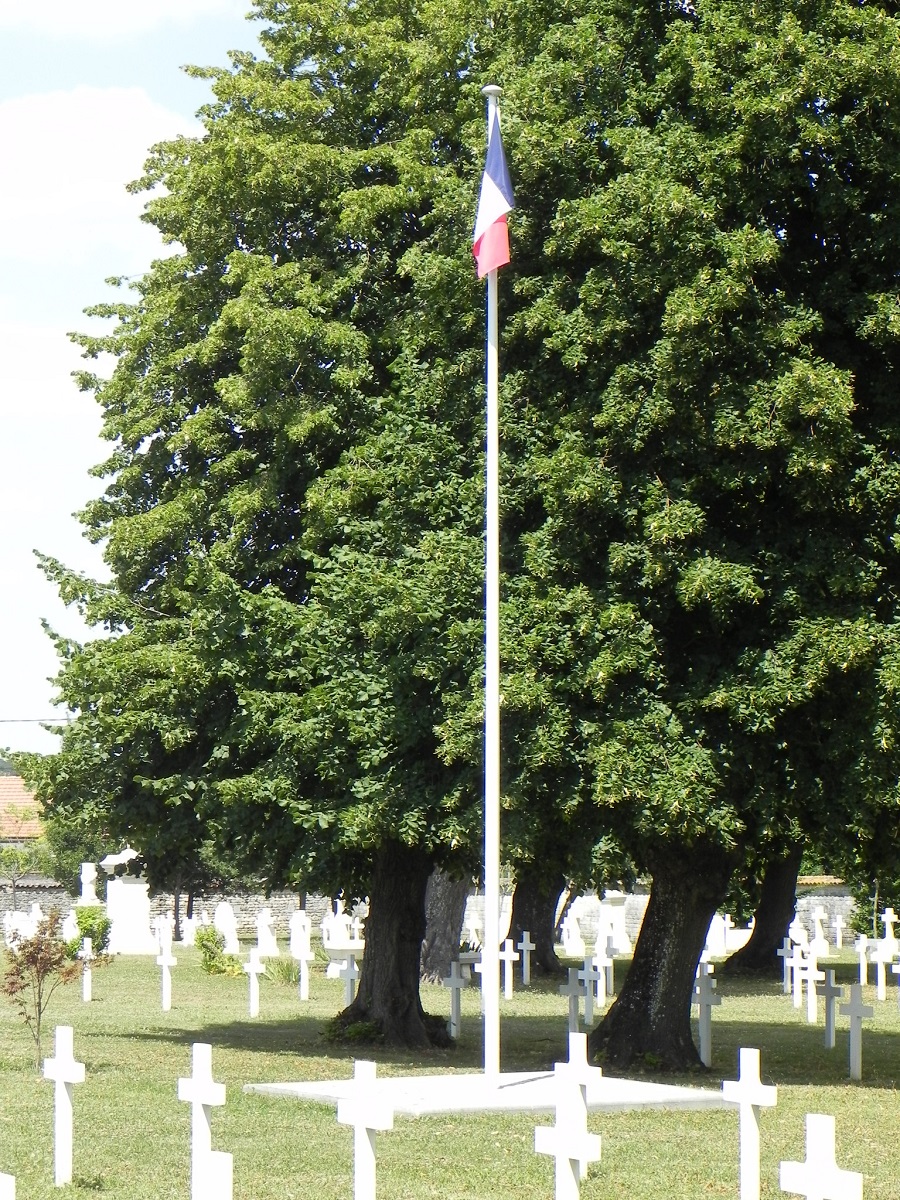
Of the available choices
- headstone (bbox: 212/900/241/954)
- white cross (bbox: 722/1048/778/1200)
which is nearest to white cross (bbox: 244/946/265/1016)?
headstone (bbox: 212/900/241/954)

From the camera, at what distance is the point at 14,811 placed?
60.1 m

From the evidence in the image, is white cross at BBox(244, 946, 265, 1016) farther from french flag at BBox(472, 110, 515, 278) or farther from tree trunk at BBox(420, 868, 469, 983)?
french flag at BBox(472, 110, 515, 278)

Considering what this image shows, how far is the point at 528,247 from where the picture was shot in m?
17.5

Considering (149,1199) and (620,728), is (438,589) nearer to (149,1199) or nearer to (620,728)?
(620,728)

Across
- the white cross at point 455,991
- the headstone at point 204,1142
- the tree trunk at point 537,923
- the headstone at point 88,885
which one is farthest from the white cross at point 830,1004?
the headstone at point 88,885

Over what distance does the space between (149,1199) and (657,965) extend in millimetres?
9061

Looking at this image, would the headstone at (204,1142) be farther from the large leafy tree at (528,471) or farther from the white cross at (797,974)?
the white cross at (797,974)

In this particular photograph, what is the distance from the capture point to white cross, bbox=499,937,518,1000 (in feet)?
87.4

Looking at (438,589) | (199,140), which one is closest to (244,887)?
(199,140)

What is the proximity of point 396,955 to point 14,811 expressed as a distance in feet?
139

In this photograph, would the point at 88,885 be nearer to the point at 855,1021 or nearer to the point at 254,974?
the point at 254,974

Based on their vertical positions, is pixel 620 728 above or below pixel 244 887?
above

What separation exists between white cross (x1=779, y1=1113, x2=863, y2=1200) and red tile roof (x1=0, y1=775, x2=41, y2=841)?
5429 cm

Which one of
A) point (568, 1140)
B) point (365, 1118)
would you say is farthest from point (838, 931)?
point (365, 1118)
